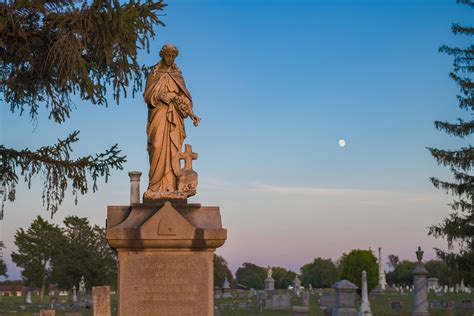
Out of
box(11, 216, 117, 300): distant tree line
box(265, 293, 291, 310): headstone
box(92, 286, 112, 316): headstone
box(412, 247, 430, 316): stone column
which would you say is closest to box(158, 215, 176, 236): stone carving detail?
box(92, 286, 112, 316): headstone

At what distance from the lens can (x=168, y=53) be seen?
32.3 feet

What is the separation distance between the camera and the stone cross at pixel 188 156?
9.51 meters

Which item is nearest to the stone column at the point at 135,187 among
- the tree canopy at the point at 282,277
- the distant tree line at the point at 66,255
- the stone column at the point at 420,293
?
the stone column at the point at 420,293

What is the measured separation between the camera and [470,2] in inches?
1055

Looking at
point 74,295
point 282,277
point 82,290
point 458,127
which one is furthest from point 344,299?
point 282,277

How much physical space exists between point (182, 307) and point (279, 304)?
28.2 meters

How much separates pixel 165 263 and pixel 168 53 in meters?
3.06

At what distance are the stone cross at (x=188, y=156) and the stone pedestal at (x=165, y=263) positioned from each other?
792 mm

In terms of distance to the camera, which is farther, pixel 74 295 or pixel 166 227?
pixel 74 295

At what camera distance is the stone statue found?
9.40 meters

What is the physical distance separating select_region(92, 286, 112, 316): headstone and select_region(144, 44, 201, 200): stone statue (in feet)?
34.8

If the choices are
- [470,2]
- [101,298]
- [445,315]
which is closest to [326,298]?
[445,315]

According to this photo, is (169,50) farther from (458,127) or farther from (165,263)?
(458,127)

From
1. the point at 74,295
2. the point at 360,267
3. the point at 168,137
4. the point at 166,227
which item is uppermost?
the point at 168,137
